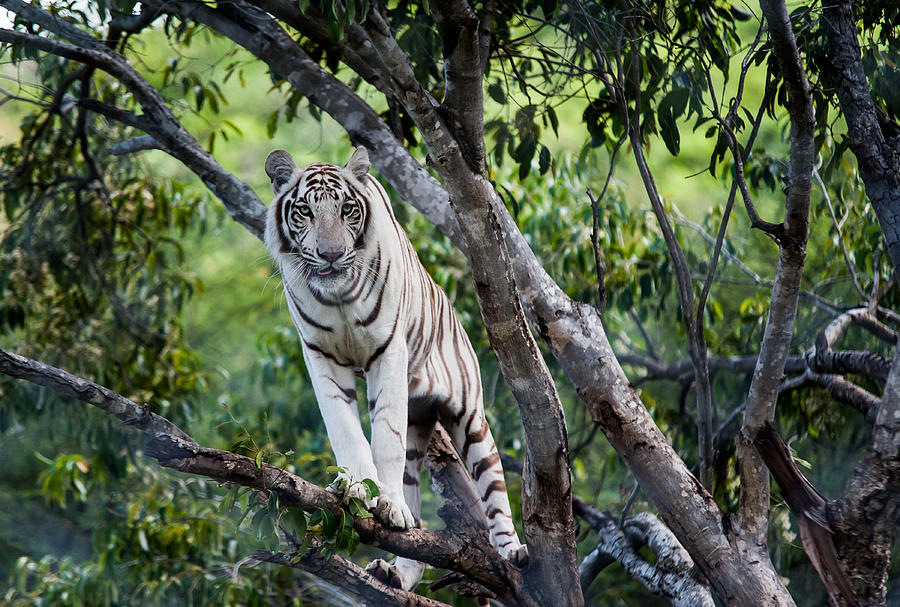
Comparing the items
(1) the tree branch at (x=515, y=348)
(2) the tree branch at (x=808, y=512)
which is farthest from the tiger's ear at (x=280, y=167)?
(2) the tree branch at (x=808, y=512)

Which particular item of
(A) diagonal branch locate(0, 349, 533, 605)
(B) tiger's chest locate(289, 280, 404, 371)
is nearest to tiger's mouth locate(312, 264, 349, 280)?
(B) tiger's chest locate(289, 280, 404, 371)

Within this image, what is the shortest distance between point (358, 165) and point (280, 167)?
12.6 inches

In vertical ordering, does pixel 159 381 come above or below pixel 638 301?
below

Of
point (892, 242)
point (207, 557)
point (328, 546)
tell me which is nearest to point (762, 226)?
point (892, 242)

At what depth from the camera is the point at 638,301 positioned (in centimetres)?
662

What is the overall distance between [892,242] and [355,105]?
2.45 m

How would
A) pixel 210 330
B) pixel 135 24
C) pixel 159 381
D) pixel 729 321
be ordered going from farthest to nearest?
pixel 210 330, pixel 729 321, pixel 159 381, pixel 135 24

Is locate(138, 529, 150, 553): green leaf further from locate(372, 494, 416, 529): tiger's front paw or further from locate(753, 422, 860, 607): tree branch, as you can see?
locate(753, 422, 860, 607): tree branch

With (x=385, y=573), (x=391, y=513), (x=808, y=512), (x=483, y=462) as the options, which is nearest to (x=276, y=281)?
(x=483, y=462)

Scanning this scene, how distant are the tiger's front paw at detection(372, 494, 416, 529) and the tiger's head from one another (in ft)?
2.80

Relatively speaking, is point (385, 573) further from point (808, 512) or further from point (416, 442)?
point (808, 512)

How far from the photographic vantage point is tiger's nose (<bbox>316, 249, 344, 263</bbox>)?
3494mm

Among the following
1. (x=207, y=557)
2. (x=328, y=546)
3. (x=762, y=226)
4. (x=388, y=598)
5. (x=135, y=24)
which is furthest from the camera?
(x=207, y=557)

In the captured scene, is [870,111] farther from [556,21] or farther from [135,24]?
[135,24]
